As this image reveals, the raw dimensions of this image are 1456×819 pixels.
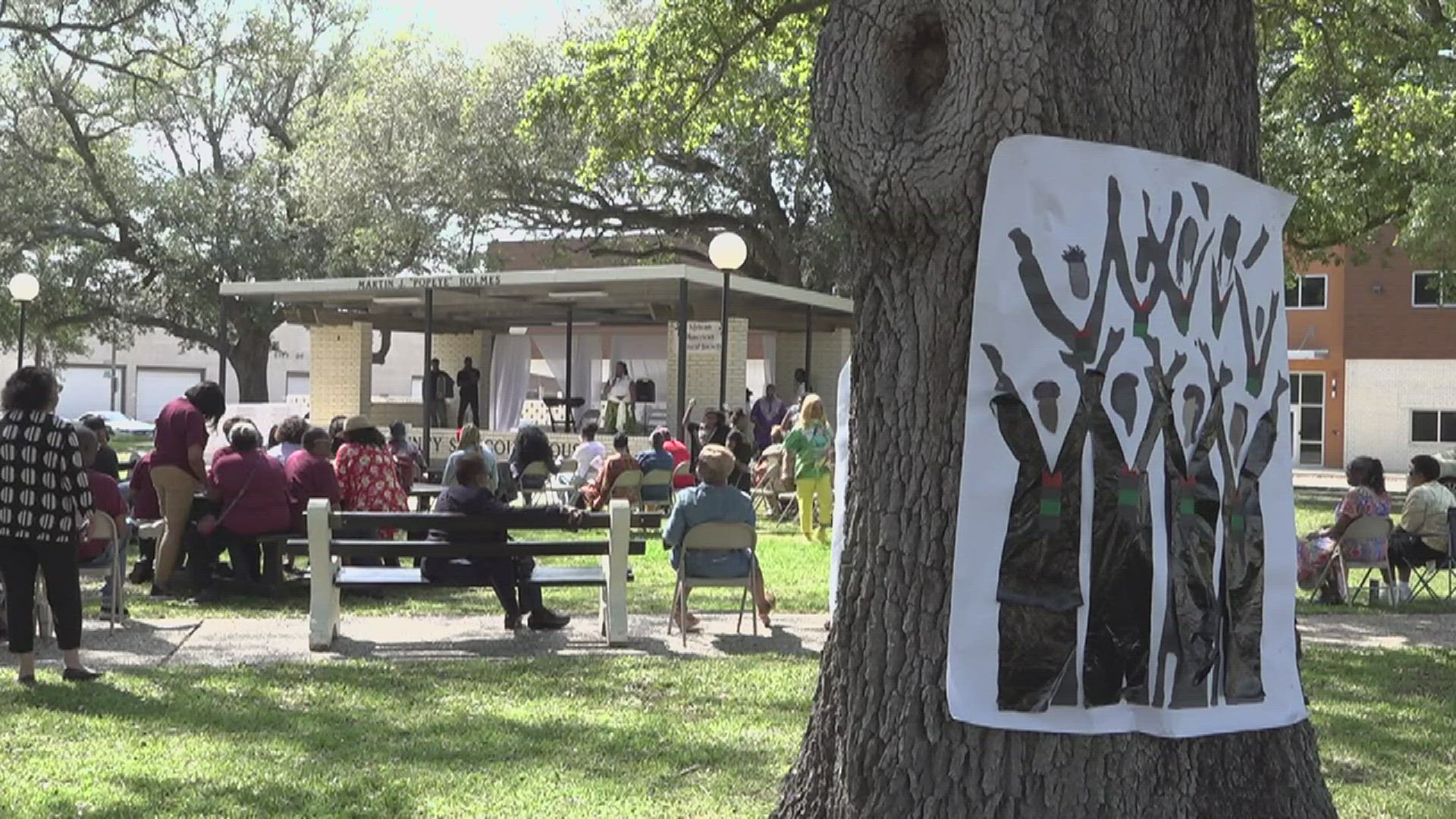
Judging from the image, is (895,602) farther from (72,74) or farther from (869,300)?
(72,74)

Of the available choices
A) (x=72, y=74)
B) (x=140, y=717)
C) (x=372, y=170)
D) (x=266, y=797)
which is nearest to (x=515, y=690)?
(x=140, y=717)

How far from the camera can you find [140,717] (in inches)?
283

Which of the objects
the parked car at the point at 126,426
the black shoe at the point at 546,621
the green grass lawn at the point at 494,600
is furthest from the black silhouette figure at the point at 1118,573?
the parked car at the point at 126,426

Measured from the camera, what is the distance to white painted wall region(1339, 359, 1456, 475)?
4209cm

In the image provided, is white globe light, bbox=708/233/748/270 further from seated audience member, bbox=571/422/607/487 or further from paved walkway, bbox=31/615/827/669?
paved walkway, bbox=31/615/827/669

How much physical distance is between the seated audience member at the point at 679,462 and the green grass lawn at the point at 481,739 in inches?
318

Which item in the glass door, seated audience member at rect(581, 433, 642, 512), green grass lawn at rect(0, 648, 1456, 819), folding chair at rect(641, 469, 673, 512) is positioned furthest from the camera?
the glass door

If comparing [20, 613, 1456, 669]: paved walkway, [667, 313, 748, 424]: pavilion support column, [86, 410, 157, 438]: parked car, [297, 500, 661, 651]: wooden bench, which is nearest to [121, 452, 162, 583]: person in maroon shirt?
[20, 613, 1456, 669]: paved walkway

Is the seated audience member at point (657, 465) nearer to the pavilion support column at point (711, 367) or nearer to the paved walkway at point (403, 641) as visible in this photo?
the paved walkway at point (403, 641)

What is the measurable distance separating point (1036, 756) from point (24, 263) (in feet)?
128

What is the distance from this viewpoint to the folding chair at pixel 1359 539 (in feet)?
38.9

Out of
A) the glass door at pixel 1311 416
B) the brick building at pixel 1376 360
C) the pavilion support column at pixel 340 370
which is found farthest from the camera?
the glass door at pixel 1311 416

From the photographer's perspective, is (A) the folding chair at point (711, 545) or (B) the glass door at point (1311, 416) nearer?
(A) the folding chair at point (711, 545)

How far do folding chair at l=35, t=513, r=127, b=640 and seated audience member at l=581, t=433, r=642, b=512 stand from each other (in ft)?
19.3
